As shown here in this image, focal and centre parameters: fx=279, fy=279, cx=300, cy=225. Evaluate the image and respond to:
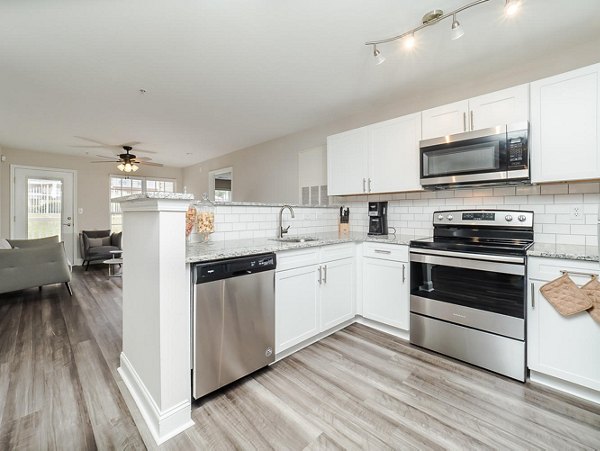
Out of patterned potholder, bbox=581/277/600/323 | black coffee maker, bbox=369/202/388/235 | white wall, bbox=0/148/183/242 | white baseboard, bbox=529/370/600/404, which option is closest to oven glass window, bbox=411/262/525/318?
Result: patterned potholder, bbox=581/277/600/323

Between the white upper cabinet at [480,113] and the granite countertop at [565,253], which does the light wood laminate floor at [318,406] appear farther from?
the white upper cabinet at [480,113]

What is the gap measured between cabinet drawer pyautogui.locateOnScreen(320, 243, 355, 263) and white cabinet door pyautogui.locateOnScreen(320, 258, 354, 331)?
0.04 m

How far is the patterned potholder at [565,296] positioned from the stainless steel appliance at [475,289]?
0.44ft

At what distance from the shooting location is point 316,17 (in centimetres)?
188

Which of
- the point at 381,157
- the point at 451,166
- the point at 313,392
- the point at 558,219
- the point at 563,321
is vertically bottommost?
the point at 313,392

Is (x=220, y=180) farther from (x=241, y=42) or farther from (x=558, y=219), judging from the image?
(x=558, y=219)

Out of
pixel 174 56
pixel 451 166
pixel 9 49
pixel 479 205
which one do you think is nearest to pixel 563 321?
pixel 479 205

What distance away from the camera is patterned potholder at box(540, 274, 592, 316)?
1.66 m

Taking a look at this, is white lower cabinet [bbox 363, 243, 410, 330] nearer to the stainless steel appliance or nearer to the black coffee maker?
the stainless steel appliance

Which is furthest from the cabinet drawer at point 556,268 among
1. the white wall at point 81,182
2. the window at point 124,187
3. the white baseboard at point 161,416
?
the white wall at point 81,182

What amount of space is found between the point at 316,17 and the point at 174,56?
4.14 ft

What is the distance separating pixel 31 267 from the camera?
356 cm

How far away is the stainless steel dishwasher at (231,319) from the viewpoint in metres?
1.60

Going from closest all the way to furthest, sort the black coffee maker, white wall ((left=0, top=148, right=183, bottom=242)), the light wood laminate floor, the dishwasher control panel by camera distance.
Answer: the light wood laminate floor < the dishwasher control panel < the black coffee maker < white wall ((left=0, top=148, right=183, bottom=242))
